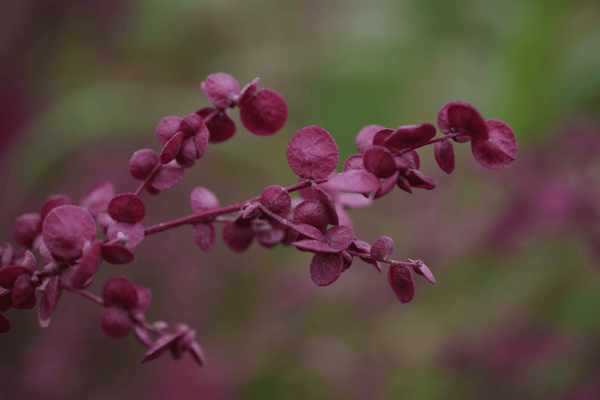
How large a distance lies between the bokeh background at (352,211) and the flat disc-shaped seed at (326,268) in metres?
0.70

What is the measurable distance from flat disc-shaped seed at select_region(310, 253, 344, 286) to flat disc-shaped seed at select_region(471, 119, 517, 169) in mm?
103

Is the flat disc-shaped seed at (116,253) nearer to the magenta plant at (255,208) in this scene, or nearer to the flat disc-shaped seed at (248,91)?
the magenta plant at (255,208)

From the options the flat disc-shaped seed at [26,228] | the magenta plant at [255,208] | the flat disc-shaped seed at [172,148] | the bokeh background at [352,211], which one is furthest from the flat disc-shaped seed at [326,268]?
the bokeh background at [352,211]

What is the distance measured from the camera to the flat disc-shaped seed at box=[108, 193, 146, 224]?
23cm

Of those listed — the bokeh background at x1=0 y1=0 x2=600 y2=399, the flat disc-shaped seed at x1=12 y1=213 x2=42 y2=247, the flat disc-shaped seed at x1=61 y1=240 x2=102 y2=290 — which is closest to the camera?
the flat disc-shaped seed at x1=61 y1=240 x2=102 y2=290

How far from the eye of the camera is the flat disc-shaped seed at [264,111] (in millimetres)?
276

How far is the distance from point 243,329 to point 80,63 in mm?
937

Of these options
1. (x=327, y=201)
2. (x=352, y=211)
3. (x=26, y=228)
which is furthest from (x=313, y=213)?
(x=352, y=211)

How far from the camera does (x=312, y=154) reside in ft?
0.77

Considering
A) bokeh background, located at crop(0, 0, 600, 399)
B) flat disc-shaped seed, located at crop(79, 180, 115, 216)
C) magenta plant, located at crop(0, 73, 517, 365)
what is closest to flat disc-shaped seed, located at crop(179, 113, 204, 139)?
magenta plant, located at crop(0, 73, 517, 365)

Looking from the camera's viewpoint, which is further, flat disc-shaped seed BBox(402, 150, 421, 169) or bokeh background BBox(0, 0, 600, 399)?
bokeh background BBox(0, 0, 600, 399)

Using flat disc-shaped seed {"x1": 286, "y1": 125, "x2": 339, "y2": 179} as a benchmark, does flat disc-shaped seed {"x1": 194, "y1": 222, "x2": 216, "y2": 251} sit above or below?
below

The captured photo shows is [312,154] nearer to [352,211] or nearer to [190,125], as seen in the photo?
[190,125]

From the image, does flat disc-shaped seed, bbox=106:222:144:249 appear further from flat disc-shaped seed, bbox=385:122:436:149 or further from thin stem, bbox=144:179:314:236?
flat disc-shaped seed, bbox=385:122:436:149
